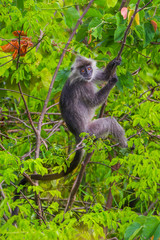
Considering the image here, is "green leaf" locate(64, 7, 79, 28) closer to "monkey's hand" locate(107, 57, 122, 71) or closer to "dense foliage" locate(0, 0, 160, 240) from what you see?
"dense foliage" locate(0, 0, 160, 240)

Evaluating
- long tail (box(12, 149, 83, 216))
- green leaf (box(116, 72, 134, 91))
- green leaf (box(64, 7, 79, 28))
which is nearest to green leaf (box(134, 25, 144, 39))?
green leaf (box(64, 7, 79, 28))

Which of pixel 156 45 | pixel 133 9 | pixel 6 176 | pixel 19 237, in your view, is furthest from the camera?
pixel 156 45

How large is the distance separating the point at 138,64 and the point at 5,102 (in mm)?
2445

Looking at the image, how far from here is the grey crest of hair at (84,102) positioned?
521 cm

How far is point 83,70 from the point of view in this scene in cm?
536

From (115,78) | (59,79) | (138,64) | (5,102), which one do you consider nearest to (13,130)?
(5,102)

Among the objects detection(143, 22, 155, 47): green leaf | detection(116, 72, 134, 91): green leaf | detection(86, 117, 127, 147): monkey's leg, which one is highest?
detection(143, 22, 155, 47): green leaf

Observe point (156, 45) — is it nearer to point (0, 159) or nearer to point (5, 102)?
point (0, 159)

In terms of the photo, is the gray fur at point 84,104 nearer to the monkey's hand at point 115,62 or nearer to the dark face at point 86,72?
the dark face at point 86,72

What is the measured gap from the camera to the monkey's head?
5.30 meters

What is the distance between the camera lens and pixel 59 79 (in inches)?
193

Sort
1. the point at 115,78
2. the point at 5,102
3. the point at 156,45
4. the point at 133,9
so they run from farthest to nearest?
the point at 5,102 < the point at 115,78 < the point at 156,45 < the point at 133,9

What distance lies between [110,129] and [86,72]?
100 centimetres

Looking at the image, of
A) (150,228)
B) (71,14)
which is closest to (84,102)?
(71,14)
